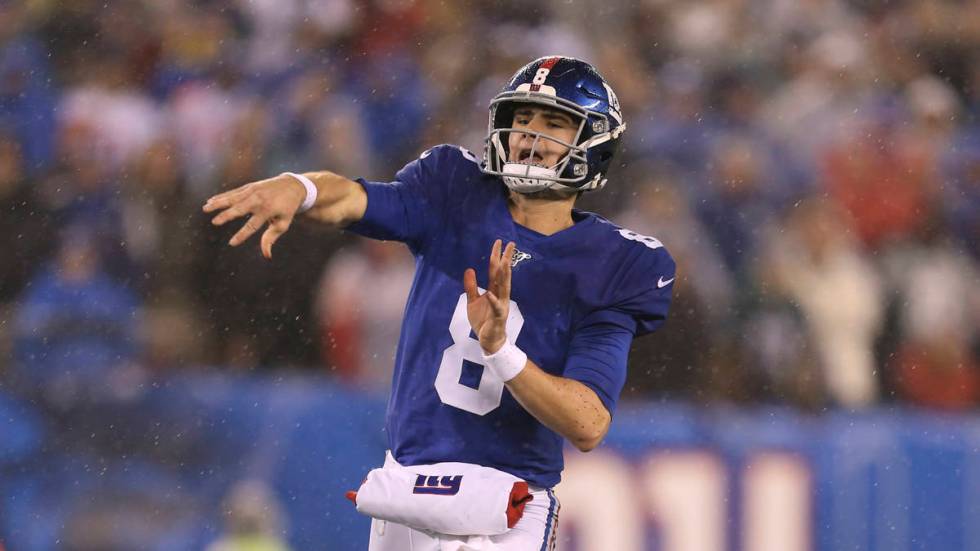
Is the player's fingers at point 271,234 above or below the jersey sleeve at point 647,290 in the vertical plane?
below

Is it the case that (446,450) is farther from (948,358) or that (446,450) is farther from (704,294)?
(948,358)

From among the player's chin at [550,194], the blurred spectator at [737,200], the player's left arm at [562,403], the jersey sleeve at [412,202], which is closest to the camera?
the player's left arm at [562,403]

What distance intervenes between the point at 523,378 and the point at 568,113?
68 centimetres

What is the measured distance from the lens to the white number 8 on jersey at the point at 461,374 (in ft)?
8.94

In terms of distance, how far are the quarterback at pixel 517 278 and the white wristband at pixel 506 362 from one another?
14 cm

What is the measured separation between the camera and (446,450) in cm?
271

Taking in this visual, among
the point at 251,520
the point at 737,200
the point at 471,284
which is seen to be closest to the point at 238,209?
the point at 471,284

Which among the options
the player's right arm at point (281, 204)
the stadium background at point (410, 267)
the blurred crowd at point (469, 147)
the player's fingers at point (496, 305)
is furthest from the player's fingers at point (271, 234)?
the blurred crowd at point (469, 147)

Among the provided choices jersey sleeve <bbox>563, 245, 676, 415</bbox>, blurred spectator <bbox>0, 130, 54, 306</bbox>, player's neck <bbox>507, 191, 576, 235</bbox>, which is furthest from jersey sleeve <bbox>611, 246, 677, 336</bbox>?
blurred spectator <bbox>0, 130, 54, 306</bbox>

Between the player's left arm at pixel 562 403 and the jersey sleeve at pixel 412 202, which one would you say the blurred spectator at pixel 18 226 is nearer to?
the jersey sleeve at pixel 412 202

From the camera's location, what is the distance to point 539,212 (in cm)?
291

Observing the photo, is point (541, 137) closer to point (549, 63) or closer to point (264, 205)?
point (549, 63)

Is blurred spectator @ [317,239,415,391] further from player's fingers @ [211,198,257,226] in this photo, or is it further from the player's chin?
player's fingers @ [211,198,257,226]

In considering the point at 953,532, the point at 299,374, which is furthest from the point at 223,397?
the point at 953,532
